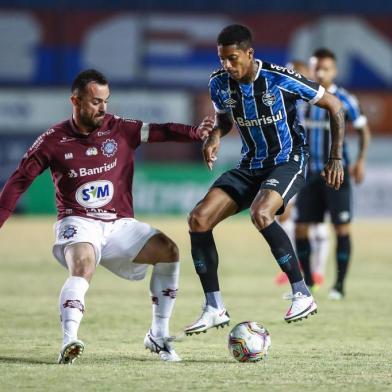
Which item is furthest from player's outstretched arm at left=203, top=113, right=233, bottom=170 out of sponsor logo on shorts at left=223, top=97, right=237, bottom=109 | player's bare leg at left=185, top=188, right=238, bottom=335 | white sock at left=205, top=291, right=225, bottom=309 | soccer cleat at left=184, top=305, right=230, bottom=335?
soccer cleat at left=184, top=305, right=230, bottom=335

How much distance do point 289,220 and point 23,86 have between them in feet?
40.9

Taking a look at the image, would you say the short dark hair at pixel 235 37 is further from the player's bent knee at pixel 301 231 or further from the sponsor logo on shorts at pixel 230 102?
the player's bent knee at pixel 301 231

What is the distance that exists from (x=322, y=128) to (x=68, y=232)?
14.5 feet

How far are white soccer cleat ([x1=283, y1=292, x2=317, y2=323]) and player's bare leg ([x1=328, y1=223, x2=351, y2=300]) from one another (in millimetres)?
3195

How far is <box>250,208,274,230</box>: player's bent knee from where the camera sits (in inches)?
251

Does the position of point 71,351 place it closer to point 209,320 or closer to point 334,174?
point 209,320

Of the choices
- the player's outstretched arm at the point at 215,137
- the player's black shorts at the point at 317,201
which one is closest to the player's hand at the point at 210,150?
the player's outstretched arm at the point at 215,137

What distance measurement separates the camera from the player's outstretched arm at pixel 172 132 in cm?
641

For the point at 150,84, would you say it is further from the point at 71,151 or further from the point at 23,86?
the point at 71,151

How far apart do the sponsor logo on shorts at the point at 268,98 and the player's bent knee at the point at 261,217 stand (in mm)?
671

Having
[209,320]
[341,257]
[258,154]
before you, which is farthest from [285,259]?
[341,257]

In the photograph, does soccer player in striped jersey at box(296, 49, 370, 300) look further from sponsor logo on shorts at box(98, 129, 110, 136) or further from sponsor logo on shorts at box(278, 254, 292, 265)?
sponsor logo on shorts at box(98, 129, 110, 136)

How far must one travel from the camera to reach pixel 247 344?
5.94 metres

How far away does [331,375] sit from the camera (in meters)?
5.49
